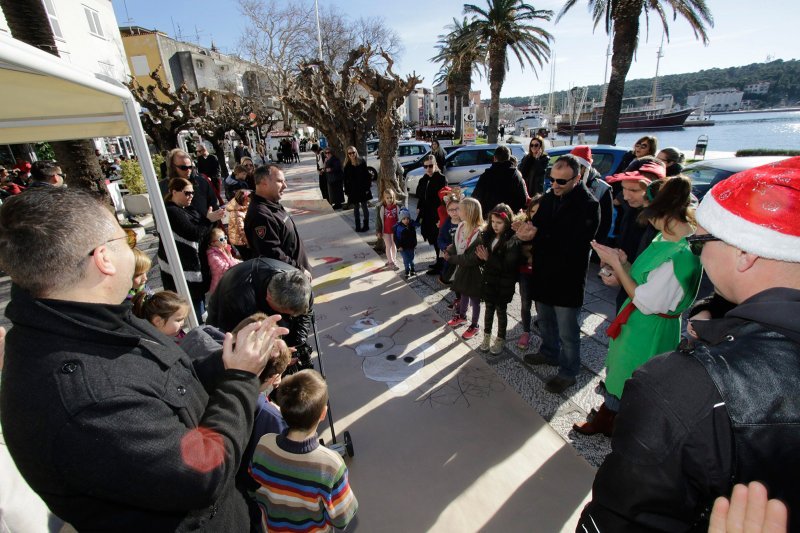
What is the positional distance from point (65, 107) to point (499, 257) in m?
3.65

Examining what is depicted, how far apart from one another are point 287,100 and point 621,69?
1122 cm

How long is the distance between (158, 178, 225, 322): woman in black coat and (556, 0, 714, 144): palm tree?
1265 cm

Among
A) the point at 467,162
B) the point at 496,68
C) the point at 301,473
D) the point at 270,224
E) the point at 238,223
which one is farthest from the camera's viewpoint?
the point at 496,68

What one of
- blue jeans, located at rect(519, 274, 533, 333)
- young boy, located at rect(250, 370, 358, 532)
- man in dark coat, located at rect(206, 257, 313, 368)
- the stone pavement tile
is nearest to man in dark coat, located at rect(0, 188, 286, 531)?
young boy, located at rect(250, 370, 358, 532)

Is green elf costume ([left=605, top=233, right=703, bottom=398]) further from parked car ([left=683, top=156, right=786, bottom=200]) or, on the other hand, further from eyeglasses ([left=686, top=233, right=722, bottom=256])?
parked car ([left=683, top=156, right=786, bottom=200])

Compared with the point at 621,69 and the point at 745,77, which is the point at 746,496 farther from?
the point at 745,77

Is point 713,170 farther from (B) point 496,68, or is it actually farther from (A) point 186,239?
(B) point 496,68

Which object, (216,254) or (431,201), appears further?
(431,201)

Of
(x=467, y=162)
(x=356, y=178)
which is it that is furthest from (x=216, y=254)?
(x=467, y=162)

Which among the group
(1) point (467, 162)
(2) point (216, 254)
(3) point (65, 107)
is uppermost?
(3) point (65, 107)

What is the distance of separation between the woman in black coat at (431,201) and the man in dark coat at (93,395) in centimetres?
468

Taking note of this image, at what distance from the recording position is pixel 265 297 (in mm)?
2465

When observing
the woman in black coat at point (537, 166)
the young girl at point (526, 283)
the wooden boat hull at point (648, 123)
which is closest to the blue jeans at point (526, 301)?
the young girl at point (526, 283)

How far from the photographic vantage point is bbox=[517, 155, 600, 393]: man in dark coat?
295 cm
